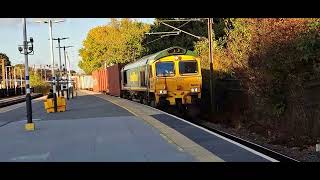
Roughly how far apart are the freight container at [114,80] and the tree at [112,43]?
54.6ft

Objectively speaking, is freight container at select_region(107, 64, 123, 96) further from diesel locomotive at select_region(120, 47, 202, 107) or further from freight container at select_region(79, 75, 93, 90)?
freight container at select_region(79, 75, 93, 90)

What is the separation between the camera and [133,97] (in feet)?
126

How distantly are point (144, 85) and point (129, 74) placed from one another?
7.12 m

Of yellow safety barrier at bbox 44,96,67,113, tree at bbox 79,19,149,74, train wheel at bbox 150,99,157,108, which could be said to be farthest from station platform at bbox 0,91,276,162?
tree at bbox 79,19,149,74

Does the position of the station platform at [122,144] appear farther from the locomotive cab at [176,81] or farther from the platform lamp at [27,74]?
the locomotive cab at [176,81]

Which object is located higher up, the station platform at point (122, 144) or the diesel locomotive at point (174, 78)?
the diesel locomotive at point (174, 78)

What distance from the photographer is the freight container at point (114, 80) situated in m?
47.6

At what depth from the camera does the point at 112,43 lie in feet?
280

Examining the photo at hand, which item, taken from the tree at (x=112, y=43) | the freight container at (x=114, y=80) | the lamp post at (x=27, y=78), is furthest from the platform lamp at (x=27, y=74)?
→ the tree at (x=112, y=43)

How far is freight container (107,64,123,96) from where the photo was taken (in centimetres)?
4760

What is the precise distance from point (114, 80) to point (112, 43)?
34423 mm

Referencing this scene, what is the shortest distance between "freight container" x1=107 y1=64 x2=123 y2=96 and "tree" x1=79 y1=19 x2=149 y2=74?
54.6ft
